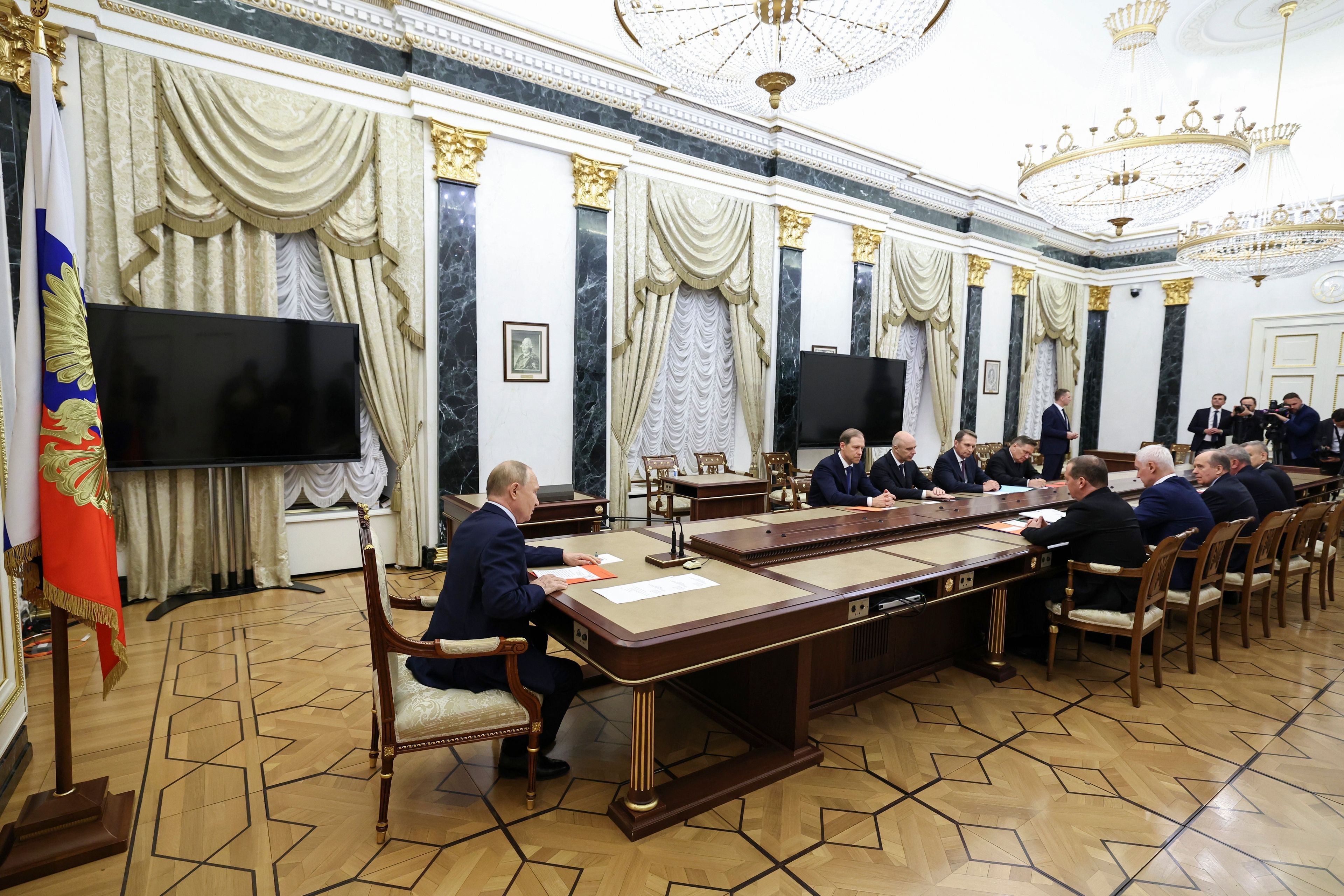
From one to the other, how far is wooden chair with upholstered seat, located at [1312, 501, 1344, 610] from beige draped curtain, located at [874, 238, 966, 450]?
15.0ft

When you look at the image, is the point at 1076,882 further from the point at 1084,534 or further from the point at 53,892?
the point at 53,892

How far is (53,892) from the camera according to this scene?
196 centimetres

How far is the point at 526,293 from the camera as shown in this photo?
580 centimetres

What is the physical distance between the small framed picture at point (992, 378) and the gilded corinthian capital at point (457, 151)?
8296 mm

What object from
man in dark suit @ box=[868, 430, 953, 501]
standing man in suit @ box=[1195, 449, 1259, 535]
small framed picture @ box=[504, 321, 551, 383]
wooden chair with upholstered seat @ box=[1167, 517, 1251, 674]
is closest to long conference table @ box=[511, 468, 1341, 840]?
man in dark suit @ box=[868, 430, 953, 501]

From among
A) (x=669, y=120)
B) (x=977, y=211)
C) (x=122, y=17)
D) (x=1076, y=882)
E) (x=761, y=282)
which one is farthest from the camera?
(x=977, y=211)

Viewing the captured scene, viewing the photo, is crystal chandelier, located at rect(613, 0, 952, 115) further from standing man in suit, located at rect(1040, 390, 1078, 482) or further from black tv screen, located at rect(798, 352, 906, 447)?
standing man in suit, located at rect(1040, 390, 1078, 482)

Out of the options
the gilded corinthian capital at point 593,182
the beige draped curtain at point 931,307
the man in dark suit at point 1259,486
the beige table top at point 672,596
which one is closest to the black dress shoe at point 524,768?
the beige table top at point 672,596

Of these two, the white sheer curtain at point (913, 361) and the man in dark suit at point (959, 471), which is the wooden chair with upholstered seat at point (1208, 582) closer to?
the man in dark suit at point (959, 471)

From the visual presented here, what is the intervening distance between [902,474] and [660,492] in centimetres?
233

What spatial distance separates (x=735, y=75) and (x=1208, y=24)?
4.70 m

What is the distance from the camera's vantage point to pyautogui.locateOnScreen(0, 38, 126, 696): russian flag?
2047mm

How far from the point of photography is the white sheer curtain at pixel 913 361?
9344 mm

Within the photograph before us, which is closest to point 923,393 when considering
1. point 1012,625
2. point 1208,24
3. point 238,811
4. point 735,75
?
point 1208,24
